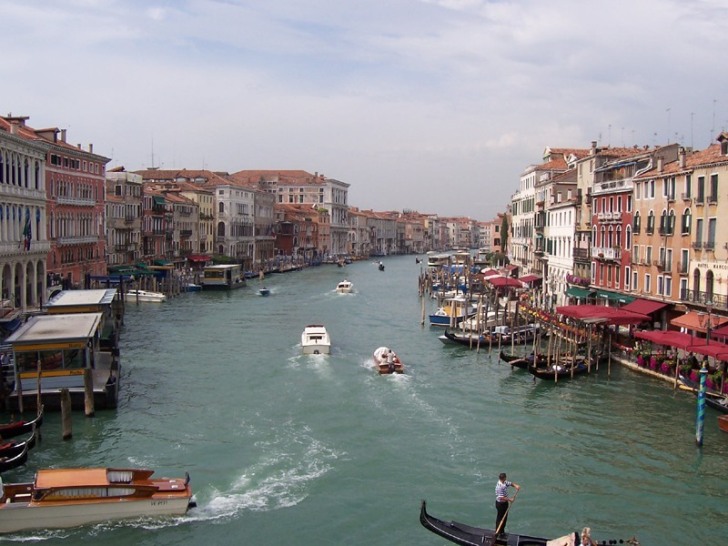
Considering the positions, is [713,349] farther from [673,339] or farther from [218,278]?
[218,278]

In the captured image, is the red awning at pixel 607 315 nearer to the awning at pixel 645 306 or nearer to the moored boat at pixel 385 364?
the awning at pixel 645 306

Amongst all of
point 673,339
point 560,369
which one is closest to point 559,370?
point 560,369

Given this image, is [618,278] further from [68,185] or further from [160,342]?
[68,185]

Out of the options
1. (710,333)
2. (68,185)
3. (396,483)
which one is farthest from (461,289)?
(396,483)

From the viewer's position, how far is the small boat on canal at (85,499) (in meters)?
10.1

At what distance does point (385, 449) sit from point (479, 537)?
4.16 metres

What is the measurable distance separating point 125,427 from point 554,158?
30628 mm

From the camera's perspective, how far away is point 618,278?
2494 centimetres

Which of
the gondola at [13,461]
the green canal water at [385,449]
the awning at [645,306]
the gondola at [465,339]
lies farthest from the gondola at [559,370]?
the gondola at [13,461]

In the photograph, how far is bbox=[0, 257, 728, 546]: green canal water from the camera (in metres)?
10.5

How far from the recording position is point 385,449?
13.4 metres

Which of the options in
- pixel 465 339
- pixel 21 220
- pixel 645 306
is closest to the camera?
pixel 645 306

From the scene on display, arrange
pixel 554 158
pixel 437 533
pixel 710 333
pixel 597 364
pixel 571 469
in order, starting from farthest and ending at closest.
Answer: pixel 554 158
pixel 597 364
pixel 710 333
pixel 571 469
pixel 437 533

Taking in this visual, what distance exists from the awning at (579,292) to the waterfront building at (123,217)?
24.6m
